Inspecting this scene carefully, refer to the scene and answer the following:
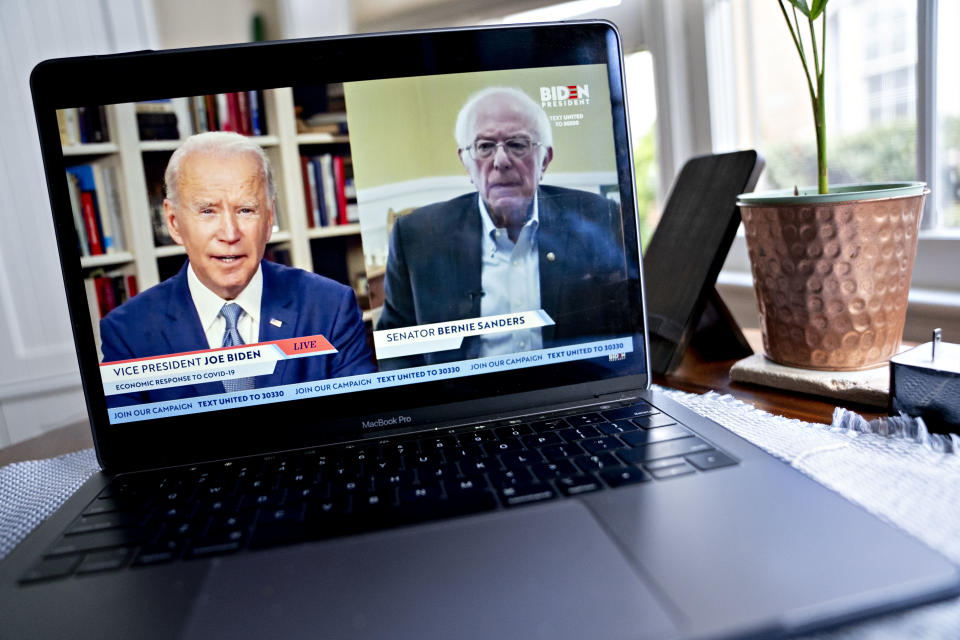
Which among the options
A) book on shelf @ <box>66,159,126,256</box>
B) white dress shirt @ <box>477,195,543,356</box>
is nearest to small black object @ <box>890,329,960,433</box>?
white dress shirt @ <box>477,195,543,356</box>

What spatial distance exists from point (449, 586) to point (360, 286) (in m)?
0.30

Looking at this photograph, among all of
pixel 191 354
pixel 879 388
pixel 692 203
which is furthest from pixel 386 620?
pixel 692 203

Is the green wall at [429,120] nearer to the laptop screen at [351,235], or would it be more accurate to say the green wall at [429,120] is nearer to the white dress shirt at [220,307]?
the laptop screen at [351,235]

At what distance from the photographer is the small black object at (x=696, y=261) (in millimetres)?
778

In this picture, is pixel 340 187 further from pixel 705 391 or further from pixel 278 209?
pixel 705 391

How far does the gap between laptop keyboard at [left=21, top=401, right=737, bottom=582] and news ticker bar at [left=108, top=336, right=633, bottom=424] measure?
0.16 feet

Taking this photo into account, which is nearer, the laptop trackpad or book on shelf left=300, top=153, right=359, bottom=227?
the laptop trackpad

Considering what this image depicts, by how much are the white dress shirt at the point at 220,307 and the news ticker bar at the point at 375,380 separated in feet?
0.16

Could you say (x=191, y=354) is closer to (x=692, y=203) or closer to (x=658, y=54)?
(x=692, y=203)

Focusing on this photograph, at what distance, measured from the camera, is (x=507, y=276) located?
0.62 meters

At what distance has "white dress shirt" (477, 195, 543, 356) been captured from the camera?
61 cm

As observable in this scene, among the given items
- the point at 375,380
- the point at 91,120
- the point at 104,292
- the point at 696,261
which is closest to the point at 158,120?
the point at 91,120

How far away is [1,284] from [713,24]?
154cm

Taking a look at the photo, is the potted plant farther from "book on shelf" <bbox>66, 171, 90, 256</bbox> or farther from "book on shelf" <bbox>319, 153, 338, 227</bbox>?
"book on shelf" <bbox>66, 171, 90, 256</bbox>
